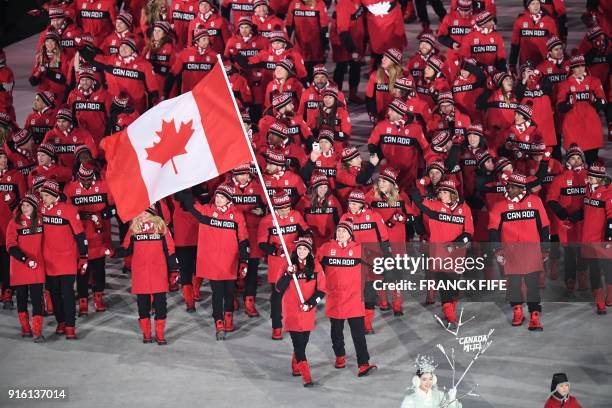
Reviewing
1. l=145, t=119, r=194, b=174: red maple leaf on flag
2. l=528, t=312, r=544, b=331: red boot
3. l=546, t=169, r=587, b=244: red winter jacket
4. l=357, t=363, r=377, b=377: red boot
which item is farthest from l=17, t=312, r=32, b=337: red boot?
l=546, t=169, r=587, b=244: red winter jacket

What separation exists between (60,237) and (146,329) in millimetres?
1609

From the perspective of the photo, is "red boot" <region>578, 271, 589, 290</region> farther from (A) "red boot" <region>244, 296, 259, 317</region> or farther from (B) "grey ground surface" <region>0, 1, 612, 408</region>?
(A) "red boot" <region>244, 296, 259, 317</region>

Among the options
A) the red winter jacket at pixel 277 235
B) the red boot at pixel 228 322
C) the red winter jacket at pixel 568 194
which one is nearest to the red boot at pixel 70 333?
the red boot at pixel 228 322

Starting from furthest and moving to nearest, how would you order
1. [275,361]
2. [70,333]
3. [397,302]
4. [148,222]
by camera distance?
1. [397,302]
2. [70,333]
3. [148,222]
4. [275,361]

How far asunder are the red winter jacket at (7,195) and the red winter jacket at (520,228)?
6.46m

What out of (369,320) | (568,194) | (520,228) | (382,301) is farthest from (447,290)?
(568,194)

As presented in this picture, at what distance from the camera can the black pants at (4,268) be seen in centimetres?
2117

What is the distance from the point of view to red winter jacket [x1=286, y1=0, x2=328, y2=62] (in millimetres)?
24797

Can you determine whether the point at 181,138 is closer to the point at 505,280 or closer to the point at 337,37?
the point at 505,280

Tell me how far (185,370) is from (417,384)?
4.14 meters

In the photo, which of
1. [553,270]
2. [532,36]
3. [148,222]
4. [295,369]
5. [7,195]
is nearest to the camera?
[295,369]

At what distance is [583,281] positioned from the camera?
68.8 feet

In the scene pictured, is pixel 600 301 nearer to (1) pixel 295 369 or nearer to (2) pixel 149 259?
(1) pixel 295 369

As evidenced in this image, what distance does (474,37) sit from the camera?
23531mm
